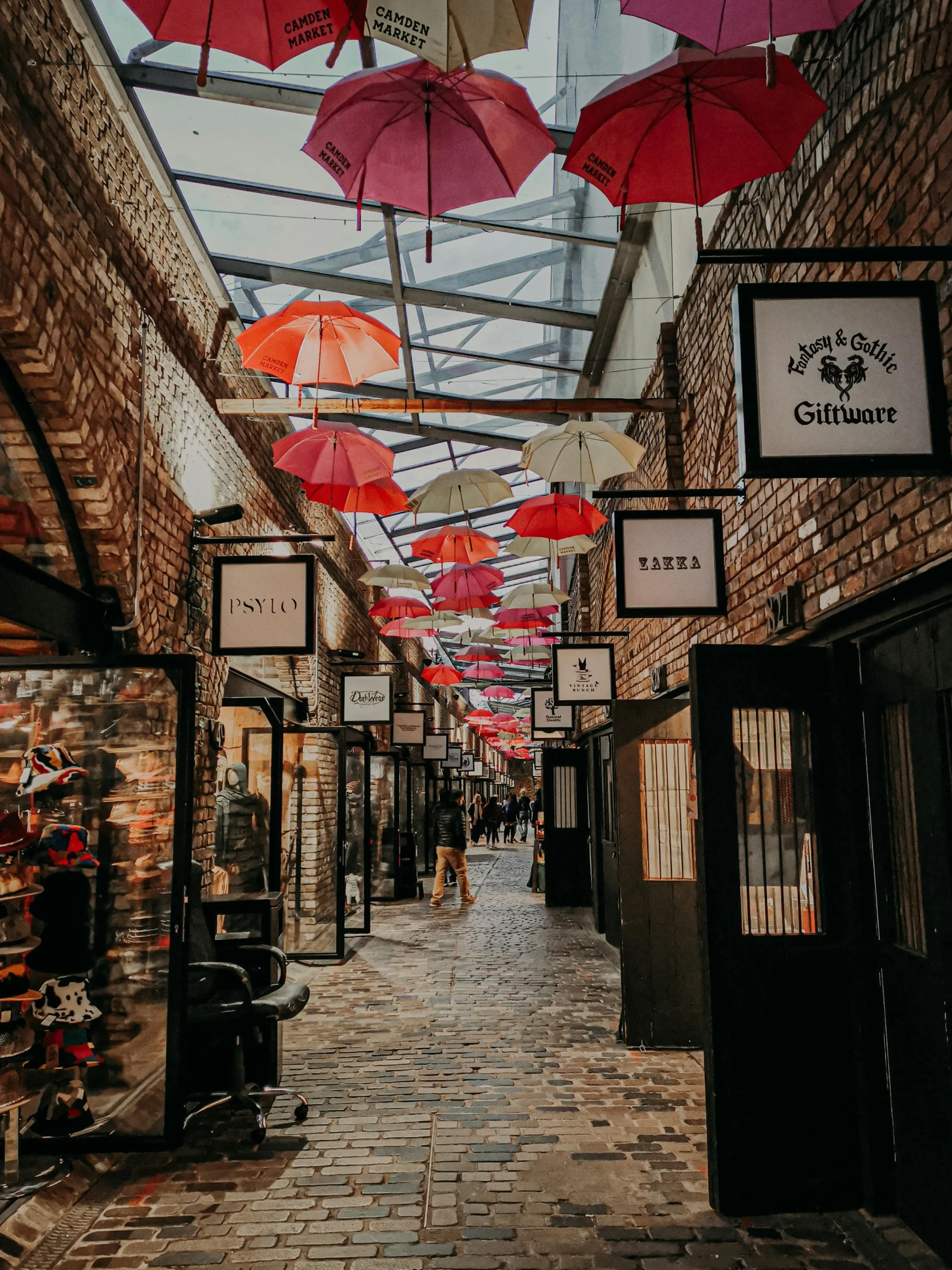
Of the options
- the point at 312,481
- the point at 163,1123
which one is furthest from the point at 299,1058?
the point at 312,481

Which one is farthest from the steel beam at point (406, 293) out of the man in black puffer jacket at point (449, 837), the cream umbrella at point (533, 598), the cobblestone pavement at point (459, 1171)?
the man in black puffer jacket at point (449, 837)

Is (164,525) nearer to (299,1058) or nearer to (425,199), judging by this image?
(425,199)

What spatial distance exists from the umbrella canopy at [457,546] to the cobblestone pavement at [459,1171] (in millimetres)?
4334

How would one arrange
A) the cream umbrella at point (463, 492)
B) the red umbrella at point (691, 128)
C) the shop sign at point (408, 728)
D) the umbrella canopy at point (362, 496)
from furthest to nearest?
the shop sign at point (408, 728) < the cream umbrella at point (463, 492) < the umbrella canopy at point (362, 496) < the red umbrella at point (691, 128)

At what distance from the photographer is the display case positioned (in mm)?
4203

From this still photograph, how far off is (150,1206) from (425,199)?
4379mm

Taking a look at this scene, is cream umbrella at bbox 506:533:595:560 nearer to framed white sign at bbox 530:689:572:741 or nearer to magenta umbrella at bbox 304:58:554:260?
framed white sign at bbox 530:689:572:741

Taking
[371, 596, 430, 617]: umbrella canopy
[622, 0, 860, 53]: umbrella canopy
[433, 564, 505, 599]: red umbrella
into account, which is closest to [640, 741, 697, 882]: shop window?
[433, 564, 505, 599]: red umbrella

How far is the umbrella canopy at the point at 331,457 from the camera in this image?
6387mm

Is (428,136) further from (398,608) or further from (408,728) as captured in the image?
(408,728)

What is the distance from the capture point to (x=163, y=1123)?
428cm

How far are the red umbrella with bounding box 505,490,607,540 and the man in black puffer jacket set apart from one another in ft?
19.4

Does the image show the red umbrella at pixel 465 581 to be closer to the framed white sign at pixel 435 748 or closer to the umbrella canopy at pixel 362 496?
the umbrella canopy at pixel 362 496

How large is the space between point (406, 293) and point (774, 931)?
6.44m
